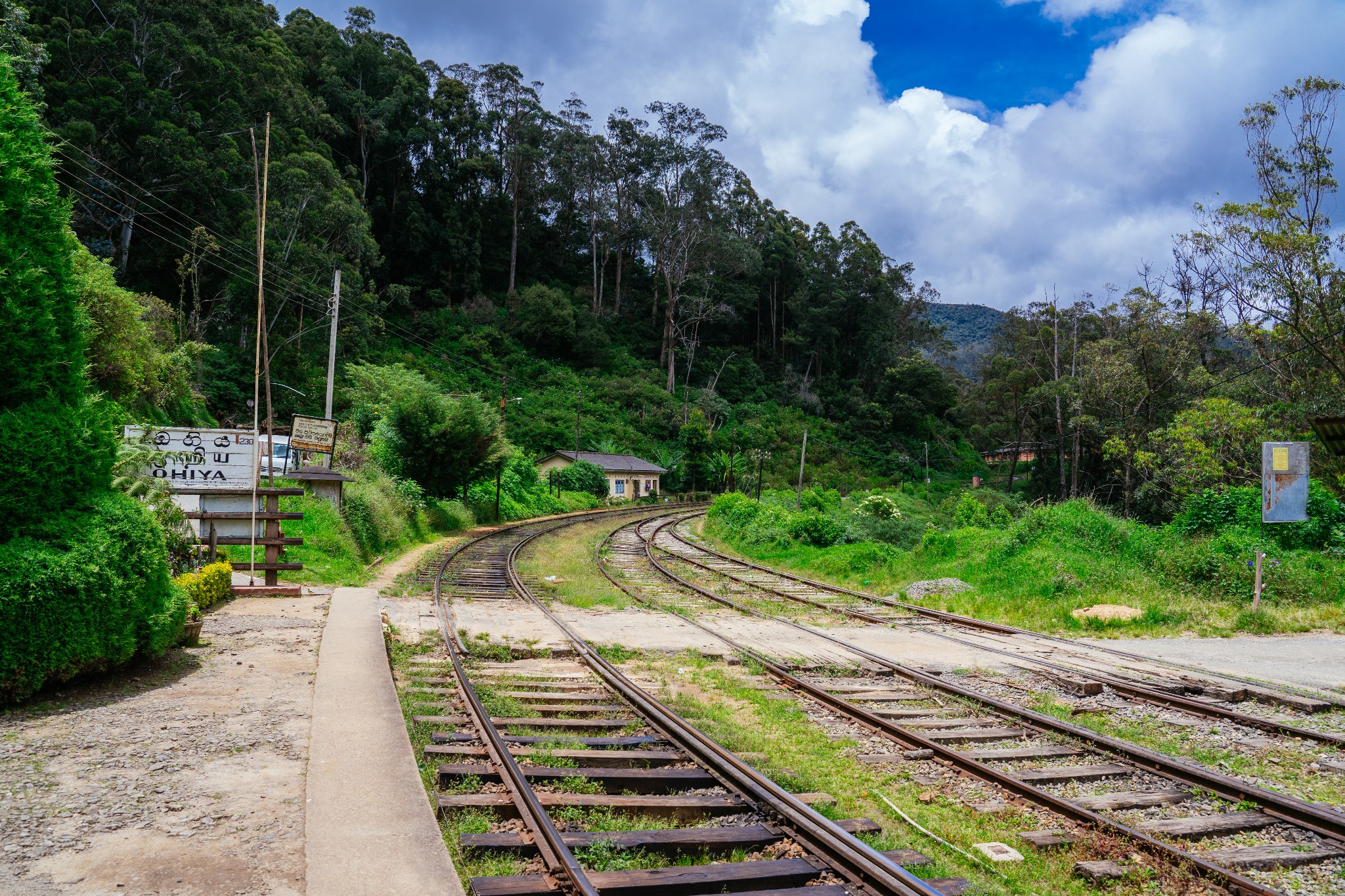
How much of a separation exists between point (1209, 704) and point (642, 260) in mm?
76167

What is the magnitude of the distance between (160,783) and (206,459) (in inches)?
374

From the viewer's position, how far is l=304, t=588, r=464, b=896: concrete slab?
3539mm

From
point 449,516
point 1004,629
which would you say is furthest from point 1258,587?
point 449,516

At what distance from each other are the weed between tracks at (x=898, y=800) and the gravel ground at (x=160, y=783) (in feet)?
9.79

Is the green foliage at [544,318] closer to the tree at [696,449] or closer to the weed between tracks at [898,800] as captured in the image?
the tree at [696,449]

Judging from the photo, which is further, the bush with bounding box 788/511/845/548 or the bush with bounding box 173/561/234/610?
the bush with bounding box 788/511/845/548

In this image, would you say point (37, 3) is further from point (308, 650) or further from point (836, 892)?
point (836, 892)

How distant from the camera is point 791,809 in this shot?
4.55m

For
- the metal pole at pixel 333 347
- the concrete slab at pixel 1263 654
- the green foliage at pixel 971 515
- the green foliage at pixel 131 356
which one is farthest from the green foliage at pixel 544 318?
the concrete slab at pixel 1263 654

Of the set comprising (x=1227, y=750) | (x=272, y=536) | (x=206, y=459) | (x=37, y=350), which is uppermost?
(x=37, y=350)

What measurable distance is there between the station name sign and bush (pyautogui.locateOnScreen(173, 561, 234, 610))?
5.72 ft

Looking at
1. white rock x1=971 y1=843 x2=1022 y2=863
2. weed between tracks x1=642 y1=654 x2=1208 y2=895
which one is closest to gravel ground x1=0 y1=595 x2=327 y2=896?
weed between tracks x1=642 y1=654 x2=1208 y2=895

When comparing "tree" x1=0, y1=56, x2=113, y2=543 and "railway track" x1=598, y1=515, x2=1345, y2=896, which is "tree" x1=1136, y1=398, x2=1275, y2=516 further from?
"tree" x1=0, y1=56, x2=113, y2=543

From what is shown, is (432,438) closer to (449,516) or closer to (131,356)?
(449,516)
